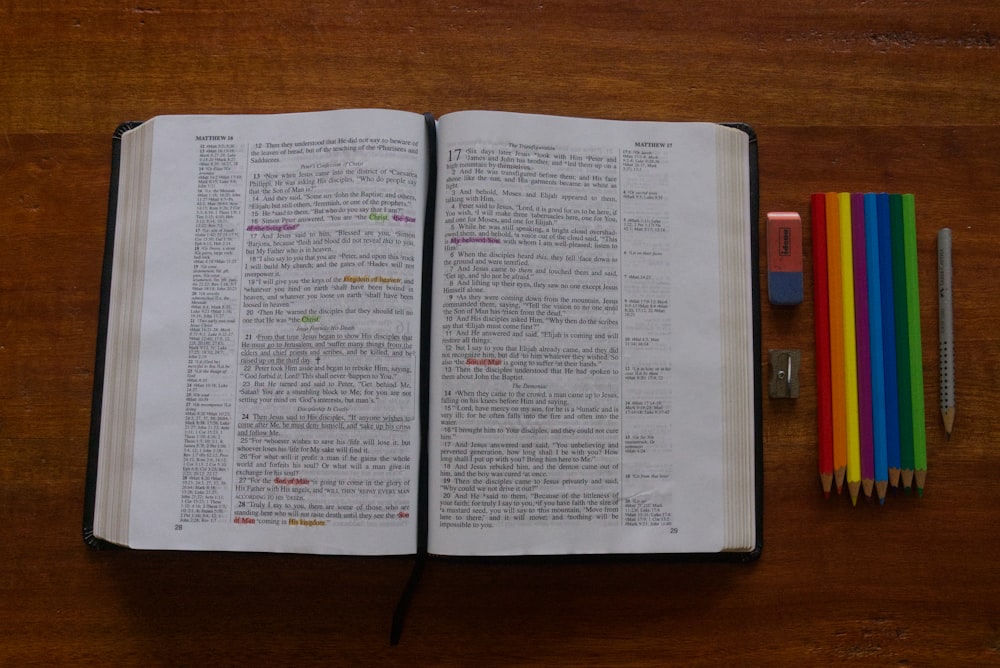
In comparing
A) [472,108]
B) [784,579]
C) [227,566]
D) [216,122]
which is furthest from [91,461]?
[784,579]

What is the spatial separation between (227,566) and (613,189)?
17.3 inches

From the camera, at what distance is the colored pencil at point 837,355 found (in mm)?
566

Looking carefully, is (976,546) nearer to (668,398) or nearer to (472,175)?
(668,398)

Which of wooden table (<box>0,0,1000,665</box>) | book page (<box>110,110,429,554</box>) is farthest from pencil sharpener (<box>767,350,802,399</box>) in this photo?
book page (<box>110,110,429,554</box>)

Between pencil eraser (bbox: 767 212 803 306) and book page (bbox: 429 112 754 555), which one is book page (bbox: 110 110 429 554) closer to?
book page (bbox: 429 112 754 555)

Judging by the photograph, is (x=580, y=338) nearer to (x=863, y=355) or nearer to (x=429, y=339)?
(x=429, y=339)

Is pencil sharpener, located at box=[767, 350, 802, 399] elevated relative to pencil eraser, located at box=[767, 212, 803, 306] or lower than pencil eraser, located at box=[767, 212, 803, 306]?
lower

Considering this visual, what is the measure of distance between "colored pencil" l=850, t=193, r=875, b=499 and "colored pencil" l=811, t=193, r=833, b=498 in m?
0.02

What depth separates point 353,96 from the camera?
0.59 meters

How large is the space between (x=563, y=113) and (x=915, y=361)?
1.17 feet

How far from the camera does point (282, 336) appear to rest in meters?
0.55

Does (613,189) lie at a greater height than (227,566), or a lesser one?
greater

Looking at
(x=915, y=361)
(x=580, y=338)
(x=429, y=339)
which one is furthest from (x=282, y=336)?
(x=915, y=361)

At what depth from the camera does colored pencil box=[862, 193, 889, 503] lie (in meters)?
0.57
